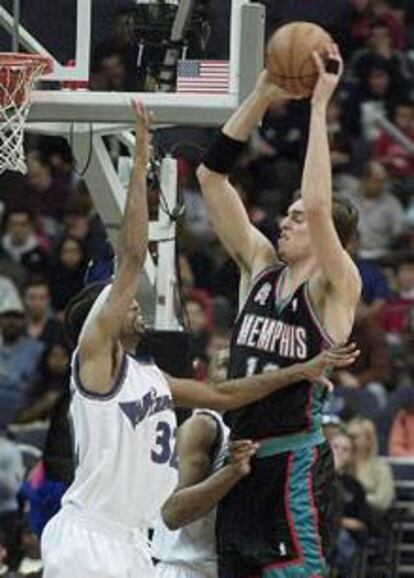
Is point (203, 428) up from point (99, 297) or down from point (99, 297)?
down

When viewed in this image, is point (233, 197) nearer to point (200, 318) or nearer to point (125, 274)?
point (125, 274)

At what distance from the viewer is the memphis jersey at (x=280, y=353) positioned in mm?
7531

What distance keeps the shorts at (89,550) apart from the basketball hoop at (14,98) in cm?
143

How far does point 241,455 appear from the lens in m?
7.39

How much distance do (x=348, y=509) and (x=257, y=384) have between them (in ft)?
17.9

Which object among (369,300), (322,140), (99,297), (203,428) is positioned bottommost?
(369,300)

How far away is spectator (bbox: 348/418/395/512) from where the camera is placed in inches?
512


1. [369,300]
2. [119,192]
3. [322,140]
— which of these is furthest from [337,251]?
[369,300]

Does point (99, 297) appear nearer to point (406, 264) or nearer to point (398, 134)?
point (406, 264)

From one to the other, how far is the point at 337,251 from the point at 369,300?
7.93 metres

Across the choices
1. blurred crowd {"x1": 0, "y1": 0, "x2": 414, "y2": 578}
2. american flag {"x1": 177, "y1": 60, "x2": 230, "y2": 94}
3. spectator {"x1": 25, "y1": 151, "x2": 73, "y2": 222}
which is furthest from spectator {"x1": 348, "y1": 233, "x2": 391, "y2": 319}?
→ american flag {"x1": 177, "y1": 60, "x2": 230, "y2": 94}

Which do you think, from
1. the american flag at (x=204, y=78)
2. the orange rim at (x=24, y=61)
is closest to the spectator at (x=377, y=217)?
the american flag at (x=204, y=78)

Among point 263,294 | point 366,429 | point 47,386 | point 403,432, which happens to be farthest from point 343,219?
point 47,386

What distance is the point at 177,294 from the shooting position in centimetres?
946
